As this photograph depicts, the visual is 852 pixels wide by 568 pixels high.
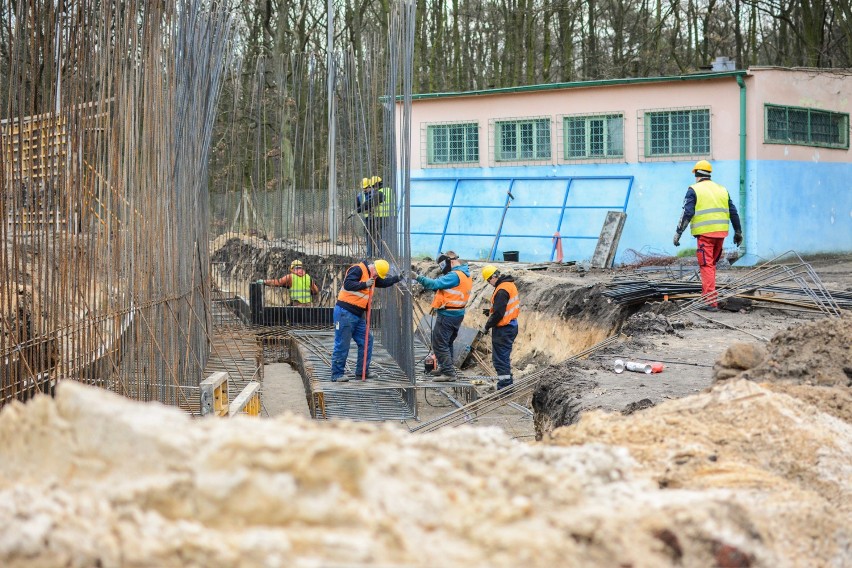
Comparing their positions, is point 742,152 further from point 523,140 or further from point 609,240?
point 523,140

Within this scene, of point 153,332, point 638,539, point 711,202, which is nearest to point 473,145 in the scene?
point 711,202

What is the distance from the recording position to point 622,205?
2158cm

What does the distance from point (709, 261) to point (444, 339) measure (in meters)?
3.46

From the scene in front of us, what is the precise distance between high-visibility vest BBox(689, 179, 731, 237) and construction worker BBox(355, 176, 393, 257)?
3.75 meters

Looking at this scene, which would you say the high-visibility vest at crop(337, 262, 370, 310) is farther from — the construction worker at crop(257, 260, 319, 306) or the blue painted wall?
the blue painted wall

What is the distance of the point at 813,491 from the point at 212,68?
27.4 ft

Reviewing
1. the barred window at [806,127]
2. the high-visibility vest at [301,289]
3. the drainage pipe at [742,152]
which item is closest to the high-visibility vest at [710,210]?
the high-visibility vest at [301,289]

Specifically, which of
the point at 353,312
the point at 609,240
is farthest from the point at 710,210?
the point at 609,240

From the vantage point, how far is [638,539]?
292cm

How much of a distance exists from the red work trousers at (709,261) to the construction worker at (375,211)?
151 inches

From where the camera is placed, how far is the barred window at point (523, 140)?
74.7 feet

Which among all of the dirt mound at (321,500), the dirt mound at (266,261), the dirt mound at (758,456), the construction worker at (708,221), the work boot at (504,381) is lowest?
the work boot at (504,381)

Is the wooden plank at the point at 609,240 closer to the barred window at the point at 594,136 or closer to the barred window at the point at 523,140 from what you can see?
the barred window at the point at 594,136

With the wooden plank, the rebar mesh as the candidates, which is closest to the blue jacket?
the rebar mesh
